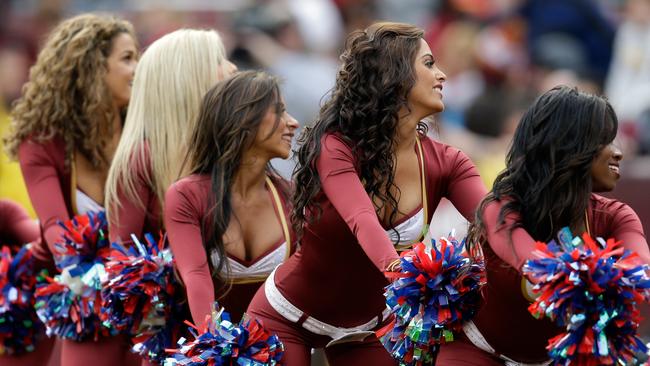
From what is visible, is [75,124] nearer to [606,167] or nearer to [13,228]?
[13,228]

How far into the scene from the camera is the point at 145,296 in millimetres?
5371

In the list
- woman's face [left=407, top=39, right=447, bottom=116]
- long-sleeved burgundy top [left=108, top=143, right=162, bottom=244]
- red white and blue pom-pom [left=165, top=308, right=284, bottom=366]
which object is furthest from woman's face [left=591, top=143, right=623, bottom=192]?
long-sleeved burgundy top [left=108, top=143, right=162, bottom=244]

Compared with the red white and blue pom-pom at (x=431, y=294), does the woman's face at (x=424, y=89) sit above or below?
above

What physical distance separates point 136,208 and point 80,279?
0.41m

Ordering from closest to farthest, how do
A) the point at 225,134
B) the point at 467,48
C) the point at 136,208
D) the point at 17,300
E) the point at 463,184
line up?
1. the point at 463,184
2. the point at 225,134
3. the point at 136,208
4. the point at 17,300
5. the point at 467,48

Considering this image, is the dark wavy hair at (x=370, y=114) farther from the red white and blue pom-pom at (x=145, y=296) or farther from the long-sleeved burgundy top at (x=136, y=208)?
the long-sleeved burgundy top at (x=136, y=208)

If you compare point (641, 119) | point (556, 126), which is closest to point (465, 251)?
point (556, 126)

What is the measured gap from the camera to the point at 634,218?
4461 millimetres

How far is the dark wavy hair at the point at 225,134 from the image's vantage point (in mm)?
5152

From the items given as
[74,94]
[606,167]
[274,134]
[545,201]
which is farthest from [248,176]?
[606,167]

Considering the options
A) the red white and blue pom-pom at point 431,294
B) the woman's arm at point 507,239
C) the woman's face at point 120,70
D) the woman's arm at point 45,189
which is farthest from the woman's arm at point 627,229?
the woman's face at point 120,70

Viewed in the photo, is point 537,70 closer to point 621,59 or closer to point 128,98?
point 621,59

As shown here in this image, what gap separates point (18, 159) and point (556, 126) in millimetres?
2707

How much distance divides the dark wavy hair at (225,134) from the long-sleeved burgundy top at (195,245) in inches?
1.7
